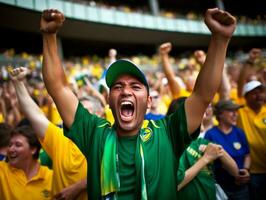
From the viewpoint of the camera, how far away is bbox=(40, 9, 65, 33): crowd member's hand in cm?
179

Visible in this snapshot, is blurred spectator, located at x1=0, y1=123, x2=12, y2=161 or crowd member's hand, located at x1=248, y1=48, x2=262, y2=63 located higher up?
crowd member's hand, located at x1=248, y1=48, x2=262, y2=63

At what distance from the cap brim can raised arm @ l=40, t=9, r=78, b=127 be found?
28 centimetres

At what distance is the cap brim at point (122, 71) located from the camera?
1795mm

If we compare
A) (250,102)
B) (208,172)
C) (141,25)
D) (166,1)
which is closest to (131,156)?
(208,172)

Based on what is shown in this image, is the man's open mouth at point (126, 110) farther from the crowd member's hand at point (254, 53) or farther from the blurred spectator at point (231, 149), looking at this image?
the crowd member's hand at point (254, 53)

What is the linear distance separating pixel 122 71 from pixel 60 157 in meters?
1.09

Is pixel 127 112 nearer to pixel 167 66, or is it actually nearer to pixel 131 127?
pixel 131 127

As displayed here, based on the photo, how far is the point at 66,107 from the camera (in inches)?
70.9

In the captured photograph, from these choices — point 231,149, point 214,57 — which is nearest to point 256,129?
point 231,149

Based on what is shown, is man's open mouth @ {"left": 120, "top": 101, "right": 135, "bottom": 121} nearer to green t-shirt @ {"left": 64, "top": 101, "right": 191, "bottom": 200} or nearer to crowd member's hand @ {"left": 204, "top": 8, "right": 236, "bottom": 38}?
green t-shirt @ {"left": 64, "top": 101, "right": 191, "bottom": 200}

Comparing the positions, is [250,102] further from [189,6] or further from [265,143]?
[189,6]

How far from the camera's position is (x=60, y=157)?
8.17ft

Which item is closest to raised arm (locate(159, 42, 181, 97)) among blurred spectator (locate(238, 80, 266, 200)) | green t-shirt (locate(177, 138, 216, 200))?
blurred spectator (locate(238, 80, 266, 200))

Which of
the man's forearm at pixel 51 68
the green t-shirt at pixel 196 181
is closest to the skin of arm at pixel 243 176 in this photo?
the green t-shirt at pixel 196 181
